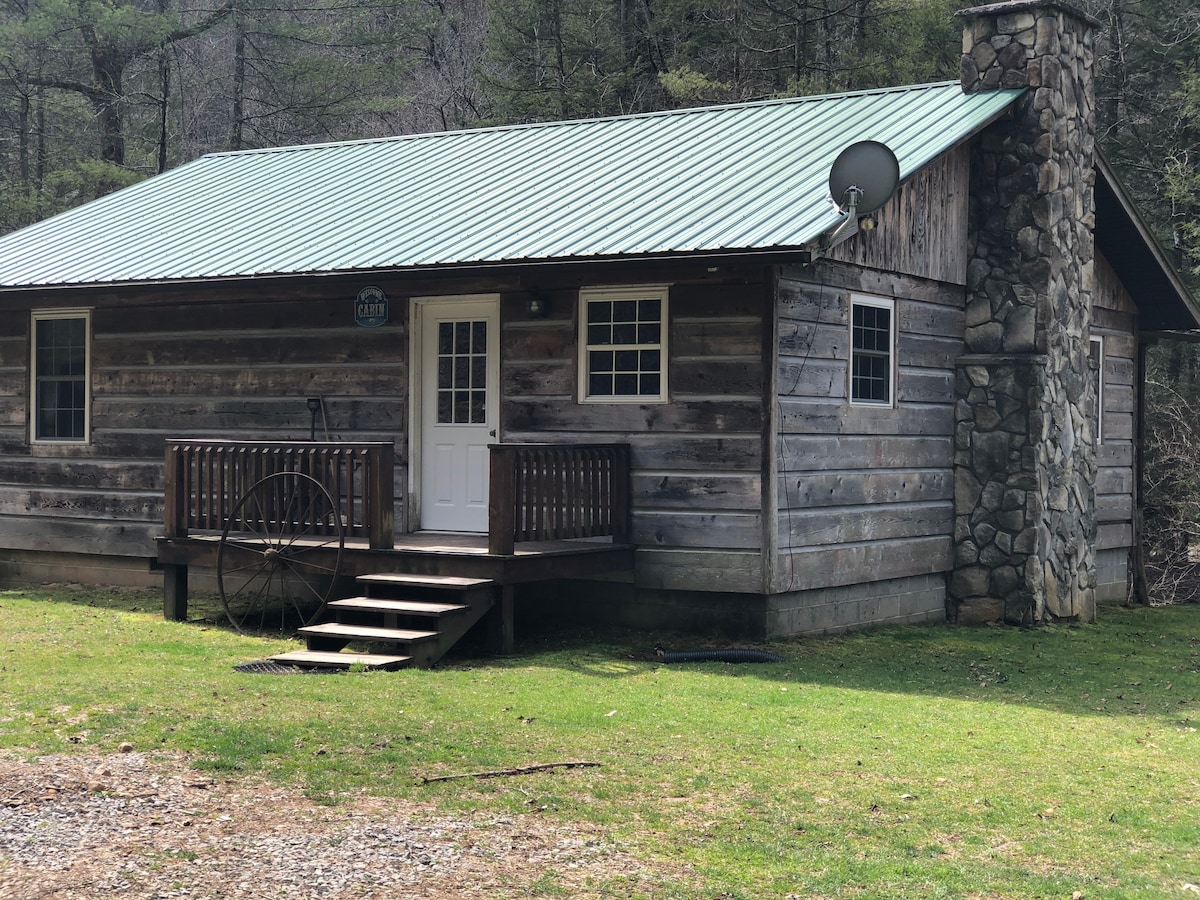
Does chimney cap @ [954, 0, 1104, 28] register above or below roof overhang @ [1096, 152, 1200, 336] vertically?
above

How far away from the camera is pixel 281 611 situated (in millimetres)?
13828

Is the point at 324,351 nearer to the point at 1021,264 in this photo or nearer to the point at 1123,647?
the point at 1021,264

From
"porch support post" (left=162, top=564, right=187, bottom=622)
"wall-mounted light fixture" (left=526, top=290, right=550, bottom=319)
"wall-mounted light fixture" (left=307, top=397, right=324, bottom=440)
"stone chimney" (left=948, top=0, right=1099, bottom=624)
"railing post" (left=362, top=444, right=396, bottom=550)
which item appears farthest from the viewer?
"stone chimney" (left=948, top=0, right=1099, bottom=624)

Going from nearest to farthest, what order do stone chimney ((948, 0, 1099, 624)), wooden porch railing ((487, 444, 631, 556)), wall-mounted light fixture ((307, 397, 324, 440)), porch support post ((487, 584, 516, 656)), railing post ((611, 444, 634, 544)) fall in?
wooden porch railing ((487, 444, 631, 556)), porch support post ((487, 584, 516, 656)), railing post ((611, 444, 634, 544)), wall-mounted light fixture ((307, 397, 324, 440)), stone chimney ((948, 0, 1099, 624))

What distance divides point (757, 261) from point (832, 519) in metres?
2.77

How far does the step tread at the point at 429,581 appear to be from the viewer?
11.4m

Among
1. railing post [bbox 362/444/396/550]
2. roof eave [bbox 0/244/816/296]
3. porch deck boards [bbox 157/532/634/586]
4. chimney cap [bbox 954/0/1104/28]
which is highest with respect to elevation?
chimney cap [bbox 954/0/1104/28]

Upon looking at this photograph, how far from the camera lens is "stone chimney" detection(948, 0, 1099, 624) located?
579 inches

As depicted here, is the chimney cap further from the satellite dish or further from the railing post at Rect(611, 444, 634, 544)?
the railing post at Rect(611, 444, 634, 544)

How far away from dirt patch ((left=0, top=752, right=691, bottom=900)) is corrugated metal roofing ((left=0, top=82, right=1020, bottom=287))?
5988 mm

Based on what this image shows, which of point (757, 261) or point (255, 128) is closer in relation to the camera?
point (757, 261)

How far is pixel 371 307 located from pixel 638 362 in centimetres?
275

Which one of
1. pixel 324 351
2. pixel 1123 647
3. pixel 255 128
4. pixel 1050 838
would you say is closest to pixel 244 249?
pixel 324 351

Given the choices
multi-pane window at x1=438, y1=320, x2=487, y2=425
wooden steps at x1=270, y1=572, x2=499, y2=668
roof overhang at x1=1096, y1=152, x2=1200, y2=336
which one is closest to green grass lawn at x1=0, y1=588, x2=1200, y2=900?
wooden steps at x1=270, y1=572, x2=499, y2=668
